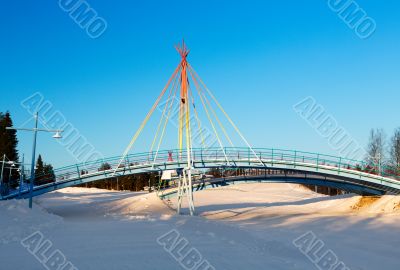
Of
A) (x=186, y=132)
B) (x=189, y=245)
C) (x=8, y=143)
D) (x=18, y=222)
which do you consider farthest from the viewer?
(x=8, y=143)

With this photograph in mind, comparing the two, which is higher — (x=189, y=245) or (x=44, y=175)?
(x=44, y=175)

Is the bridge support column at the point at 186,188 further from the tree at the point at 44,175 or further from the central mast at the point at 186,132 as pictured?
the tree at the point at 44,175

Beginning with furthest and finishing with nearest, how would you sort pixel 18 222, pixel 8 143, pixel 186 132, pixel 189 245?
1. pixel 8 143
2. pixel 186 132
3. pixel 18 222
4. pixel 189 245

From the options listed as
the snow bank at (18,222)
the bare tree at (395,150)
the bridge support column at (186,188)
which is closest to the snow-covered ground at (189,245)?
the snow bank at (18,222)

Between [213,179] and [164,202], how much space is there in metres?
5.63

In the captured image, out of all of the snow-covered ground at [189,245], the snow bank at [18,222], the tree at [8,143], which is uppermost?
the tree at [8,143]

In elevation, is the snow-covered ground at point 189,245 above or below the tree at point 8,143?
below

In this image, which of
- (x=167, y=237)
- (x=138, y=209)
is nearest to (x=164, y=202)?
(x=138, y=209)

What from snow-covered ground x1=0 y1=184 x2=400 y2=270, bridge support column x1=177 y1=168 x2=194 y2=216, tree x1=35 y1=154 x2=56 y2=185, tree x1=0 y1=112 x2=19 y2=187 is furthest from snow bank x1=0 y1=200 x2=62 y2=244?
tree x1=0 y1=112 x2=19 y2=187

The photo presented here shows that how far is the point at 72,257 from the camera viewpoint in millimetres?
11125

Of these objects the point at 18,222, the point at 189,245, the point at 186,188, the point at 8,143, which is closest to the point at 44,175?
the point at 186,188

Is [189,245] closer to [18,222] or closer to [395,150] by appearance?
[18,222]

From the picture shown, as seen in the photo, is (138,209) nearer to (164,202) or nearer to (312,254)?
(164,202)

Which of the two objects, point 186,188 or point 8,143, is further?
point 8,143
